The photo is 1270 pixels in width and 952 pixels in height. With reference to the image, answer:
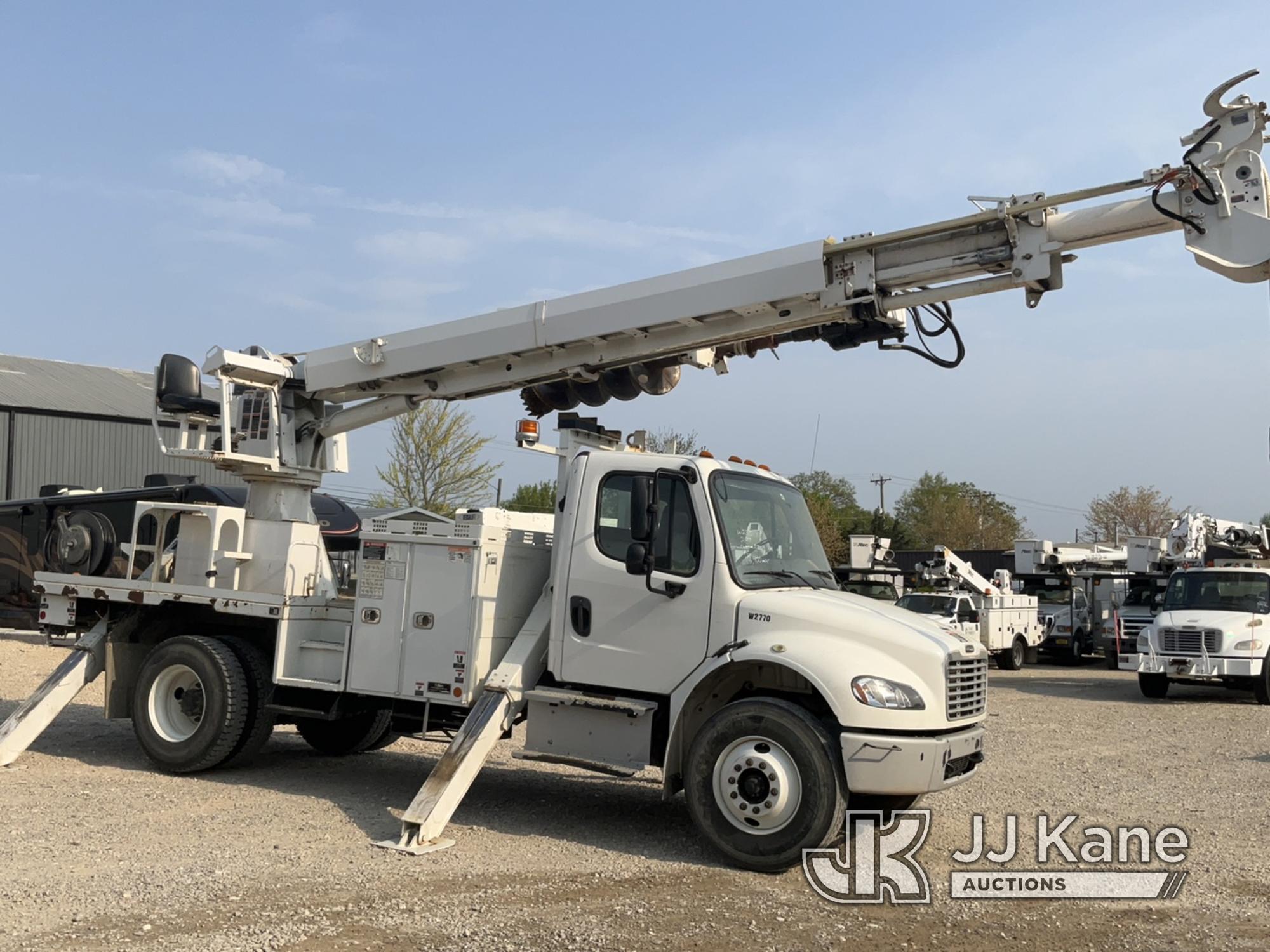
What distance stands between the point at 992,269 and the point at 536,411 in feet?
13.0

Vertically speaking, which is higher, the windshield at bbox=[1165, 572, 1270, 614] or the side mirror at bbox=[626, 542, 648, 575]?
the windshield at bbox=[1165, 572, 1270, 614]

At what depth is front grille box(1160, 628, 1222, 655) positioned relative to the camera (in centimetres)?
1869

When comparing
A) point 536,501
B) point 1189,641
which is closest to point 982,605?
point 1189,641

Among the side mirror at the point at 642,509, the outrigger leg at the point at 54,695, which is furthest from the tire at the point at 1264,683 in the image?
the outrigger leg at the point at 54,695

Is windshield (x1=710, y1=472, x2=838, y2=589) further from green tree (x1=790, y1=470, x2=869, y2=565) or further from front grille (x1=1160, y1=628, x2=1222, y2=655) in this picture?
green tree (x1=790, y1=470, x2=869, y2=565)

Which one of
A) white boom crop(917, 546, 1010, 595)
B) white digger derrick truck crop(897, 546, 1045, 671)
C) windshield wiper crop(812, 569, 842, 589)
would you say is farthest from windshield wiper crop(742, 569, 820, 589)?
white boom crop(917, 546, 1010, 595)

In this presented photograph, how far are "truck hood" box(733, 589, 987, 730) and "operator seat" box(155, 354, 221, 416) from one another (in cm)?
533

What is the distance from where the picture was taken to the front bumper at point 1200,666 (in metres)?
18.4

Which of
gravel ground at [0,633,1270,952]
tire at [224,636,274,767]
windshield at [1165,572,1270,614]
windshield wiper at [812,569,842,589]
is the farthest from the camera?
windshield at [1165,572,1270,614]

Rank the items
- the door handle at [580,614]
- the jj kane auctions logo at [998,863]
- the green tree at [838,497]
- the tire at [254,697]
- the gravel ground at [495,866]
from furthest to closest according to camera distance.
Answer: the green tree at [838,497] < the tire at [254,697] < the door handle at [580,614] < the jj kane auctions logo at [998,863] < the gravel ground at [495,866]

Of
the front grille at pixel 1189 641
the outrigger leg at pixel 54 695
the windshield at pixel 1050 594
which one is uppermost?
the windshield at pixel 1050 594

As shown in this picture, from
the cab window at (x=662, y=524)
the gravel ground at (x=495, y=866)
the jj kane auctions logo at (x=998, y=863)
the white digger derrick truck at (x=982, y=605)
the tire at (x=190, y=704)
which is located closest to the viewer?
the gravel ground at (x=495, y=866)

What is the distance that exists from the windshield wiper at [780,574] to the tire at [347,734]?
15.3 feet

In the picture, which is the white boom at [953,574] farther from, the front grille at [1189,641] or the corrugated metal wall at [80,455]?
the corrugated metal wall at [80,455]
